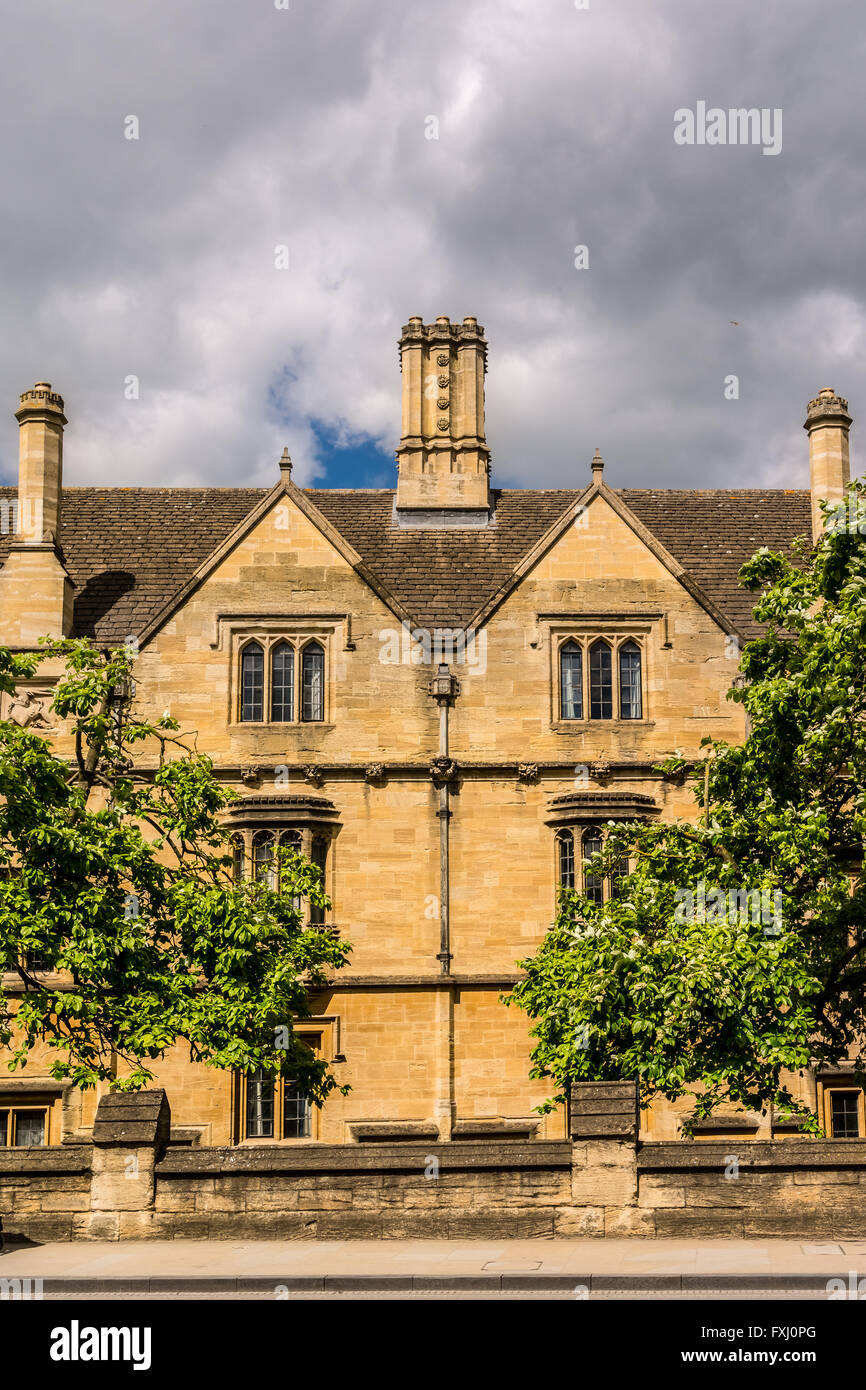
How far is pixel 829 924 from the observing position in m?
20.9

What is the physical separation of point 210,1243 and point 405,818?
492 inches

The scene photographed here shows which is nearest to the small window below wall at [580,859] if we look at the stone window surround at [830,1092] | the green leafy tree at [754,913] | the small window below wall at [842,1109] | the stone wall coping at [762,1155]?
the green leafy tree at [754,913]

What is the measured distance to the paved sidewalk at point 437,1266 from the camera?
1268cm

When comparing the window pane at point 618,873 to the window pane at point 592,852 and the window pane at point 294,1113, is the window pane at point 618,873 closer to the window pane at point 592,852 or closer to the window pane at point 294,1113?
the window pane at point 592,852

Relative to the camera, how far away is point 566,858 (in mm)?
27250

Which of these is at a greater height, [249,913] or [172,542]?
[172,542]

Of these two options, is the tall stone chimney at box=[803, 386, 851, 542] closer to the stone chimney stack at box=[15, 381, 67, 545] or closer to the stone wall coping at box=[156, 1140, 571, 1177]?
the stone chimney stack at box=[15, 381, 67, 545]

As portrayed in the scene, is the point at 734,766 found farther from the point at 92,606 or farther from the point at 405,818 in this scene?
the point at 92,606

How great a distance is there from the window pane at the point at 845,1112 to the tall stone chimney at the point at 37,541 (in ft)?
56.2

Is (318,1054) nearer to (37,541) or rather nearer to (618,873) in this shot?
(618,873)

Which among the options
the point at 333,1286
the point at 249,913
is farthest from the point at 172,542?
the point at 333,1286

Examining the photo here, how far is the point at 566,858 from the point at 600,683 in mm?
3567
